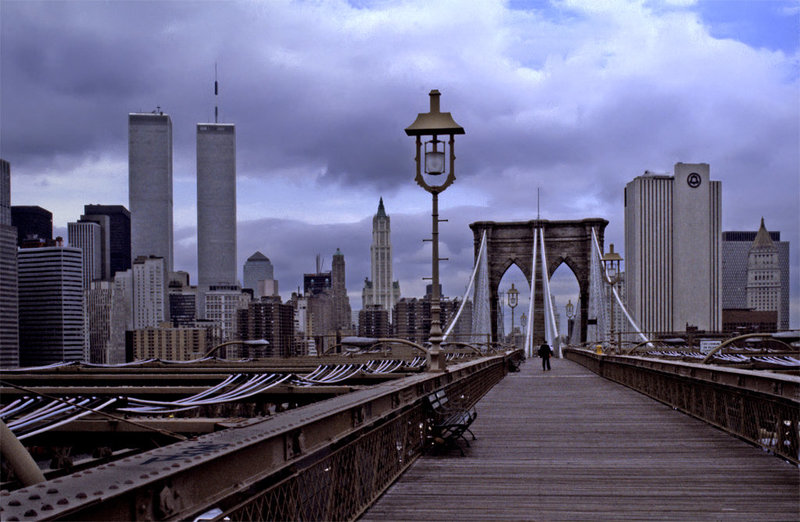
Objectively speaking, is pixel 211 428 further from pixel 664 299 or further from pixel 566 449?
pixel 664 299

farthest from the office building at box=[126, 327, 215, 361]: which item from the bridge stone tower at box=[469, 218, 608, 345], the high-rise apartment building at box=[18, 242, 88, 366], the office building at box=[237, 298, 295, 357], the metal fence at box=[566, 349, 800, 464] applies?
the metal fence at box=[566, 349, 800, 464]

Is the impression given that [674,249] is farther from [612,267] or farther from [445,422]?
[445,422]

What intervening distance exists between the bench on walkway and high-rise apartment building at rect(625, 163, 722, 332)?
14883 centimetres

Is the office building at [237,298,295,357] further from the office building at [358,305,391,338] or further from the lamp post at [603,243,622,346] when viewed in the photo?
the lamp post at [603,243,622,346]

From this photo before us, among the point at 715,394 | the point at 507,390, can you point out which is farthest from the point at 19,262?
the point at 715,394

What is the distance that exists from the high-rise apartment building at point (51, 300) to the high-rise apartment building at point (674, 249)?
9955cm

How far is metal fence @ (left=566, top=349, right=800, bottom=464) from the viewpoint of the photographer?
356 inches

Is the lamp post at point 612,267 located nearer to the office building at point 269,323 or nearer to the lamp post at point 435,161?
the lamp post at point 435,161

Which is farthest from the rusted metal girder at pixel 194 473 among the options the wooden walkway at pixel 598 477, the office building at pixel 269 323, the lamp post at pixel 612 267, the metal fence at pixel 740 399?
the office building at pixel 269 323

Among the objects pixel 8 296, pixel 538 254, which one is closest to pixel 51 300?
pixel 8 296

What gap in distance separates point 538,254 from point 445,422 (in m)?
71.6

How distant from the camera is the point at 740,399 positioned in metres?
11.3

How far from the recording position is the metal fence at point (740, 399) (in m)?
9.03

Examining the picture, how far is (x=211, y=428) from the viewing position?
258 inches
